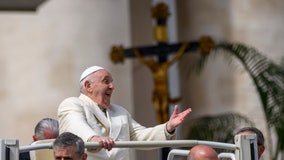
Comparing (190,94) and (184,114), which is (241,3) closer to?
(190,94)

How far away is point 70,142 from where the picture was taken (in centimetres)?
911

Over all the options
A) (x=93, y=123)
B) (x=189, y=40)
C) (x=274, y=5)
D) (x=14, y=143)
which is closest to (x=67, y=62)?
(x=189, y=40)

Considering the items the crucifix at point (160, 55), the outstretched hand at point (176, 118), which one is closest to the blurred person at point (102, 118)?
the outstretched hand at point (176, 118)

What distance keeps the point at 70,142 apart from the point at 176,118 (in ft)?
4.45

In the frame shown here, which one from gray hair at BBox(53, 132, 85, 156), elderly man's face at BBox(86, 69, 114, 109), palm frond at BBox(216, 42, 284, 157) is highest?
elderly man's face at BBox(86, 69, 114, 109)

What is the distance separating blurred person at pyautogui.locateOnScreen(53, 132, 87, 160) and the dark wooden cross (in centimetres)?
1025

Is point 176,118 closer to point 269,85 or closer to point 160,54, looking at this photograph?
point 269,85

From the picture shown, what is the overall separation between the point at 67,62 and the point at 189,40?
1.94 metres

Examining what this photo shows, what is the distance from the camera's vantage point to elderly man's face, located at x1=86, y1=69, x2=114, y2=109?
412 inches

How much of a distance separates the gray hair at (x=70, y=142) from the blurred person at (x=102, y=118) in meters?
0.95

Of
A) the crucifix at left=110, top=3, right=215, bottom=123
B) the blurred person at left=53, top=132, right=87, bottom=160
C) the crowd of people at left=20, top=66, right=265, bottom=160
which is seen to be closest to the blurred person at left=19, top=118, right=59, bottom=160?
the crowd of people at left=20, top=66, right=265, bottom=160

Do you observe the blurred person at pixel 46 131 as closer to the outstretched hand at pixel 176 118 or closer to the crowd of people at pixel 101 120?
the crowd of people at pixel 101 120

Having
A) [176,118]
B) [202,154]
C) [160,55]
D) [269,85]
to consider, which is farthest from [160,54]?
[202,154]

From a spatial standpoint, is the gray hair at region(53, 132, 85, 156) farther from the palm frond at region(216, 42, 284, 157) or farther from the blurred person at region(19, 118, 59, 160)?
the palm frond at region(216, 42, 284, 157)
